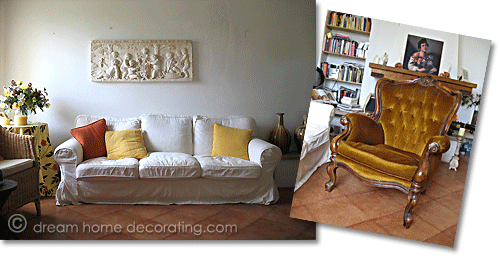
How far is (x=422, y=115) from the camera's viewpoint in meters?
1.36

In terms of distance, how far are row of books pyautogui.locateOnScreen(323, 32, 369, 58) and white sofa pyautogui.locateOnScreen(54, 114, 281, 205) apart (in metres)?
1.13

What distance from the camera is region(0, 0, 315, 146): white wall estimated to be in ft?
7.09

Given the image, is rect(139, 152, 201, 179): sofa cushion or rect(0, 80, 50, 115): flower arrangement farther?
rect(139, 152, 201, 179): sofa cushion

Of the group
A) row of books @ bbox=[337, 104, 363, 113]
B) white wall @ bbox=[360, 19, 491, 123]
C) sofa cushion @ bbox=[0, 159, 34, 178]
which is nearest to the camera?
white wall @ bbox=[360, 19, 491, 123]

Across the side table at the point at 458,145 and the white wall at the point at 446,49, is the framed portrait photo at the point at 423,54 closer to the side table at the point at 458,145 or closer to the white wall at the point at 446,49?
the white wall at the point at 446,49

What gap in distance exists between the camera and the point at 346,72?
126 centimetres

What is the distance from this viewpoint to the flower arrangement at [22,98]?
2.12m

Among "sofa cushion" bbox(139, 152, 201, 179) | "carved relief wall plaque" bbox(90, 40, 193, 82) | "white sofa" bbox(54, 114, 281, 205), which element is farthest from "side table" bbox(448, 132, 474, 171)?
"carved relief wall plaque" bbox(90, 40, 193, 82)

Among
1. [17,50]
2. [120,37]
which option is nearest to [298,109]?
[120,37]

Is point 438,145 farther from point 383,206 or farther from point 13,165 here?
point 13,165

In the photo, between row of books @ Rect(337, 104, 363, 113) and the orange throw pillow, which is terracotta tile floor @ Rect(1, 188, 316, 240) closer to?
the orange throw pillow

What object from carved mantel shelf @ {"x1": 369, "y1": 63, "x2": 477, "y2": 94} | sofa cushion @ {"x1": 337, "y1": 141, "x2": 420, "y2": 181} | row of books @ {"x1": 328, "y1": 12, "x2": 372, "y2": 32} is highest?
row of books @ {"x1": 328, "y1": 12, "x2": 372, "y2": 32}

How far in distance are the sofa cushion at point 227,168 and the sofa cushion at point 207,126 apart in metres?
0.08

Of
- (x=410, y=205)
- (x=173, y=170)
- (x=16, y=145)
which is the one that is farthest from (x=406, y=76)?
(x=16, y=145)
